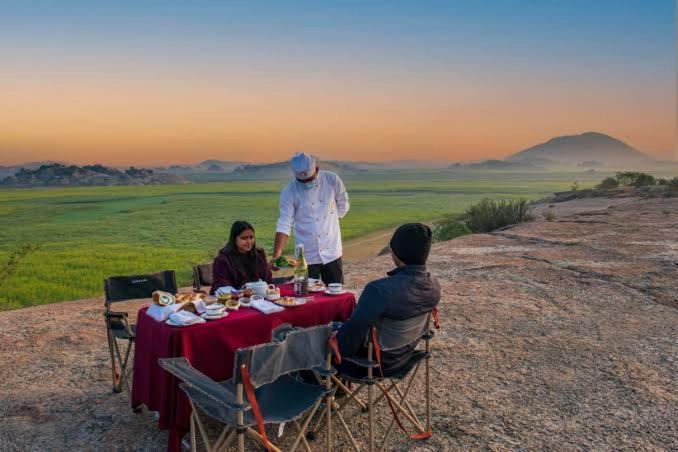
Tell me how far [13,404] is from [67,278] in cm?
1028

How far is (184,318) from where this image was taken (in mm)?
3539

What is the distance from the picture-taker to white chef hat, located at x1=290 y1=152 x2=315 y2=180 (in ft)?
16.6

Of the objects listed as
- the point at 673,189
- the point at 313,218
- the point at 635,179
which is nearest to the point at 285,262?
the point at 313,218

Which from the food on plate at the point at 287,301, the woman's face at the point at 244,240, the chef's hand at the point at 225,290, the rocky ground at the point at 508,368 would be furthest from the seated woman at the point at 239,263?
the rocky ground at the point at 508,368

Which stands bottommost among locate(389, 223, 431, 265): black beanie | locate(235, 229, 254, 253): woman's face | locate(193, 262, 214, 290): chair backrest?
locate(193, 262, 214, 290): chair backrest

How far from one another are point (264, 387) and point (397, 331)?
915 mm

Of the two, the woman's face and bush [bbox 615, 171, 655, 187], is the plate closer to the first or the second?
the woman's face

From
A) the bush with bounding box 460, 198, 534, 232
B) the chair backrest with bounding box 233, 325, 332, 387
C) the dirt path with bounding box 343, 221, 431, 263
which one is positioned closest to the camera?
the chair backrest with bounding box 233, 325, 332, 387

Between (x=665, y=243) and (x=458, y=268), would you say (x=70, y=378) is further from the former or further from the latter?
(x=665, y=243)

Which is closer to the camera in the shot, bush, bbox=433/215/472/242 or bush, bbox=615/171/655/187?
bush, bbox=433/215/472/242

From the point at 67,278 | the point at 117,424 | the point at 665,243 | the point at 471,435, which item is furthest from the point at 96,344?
the point at 665,243

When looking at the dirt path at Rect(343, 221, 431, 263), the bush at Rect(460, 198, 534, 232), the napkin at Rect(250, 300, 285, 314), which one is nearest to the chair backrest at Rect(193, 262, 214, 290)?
the napkin at Rect(250, 300, 285, 314)

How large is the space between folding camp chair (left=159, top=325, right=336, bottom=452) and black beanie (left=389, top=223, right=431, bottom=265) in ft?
2.25

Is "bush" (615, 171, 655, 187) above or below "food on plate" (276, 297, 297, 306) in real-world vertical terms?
above
